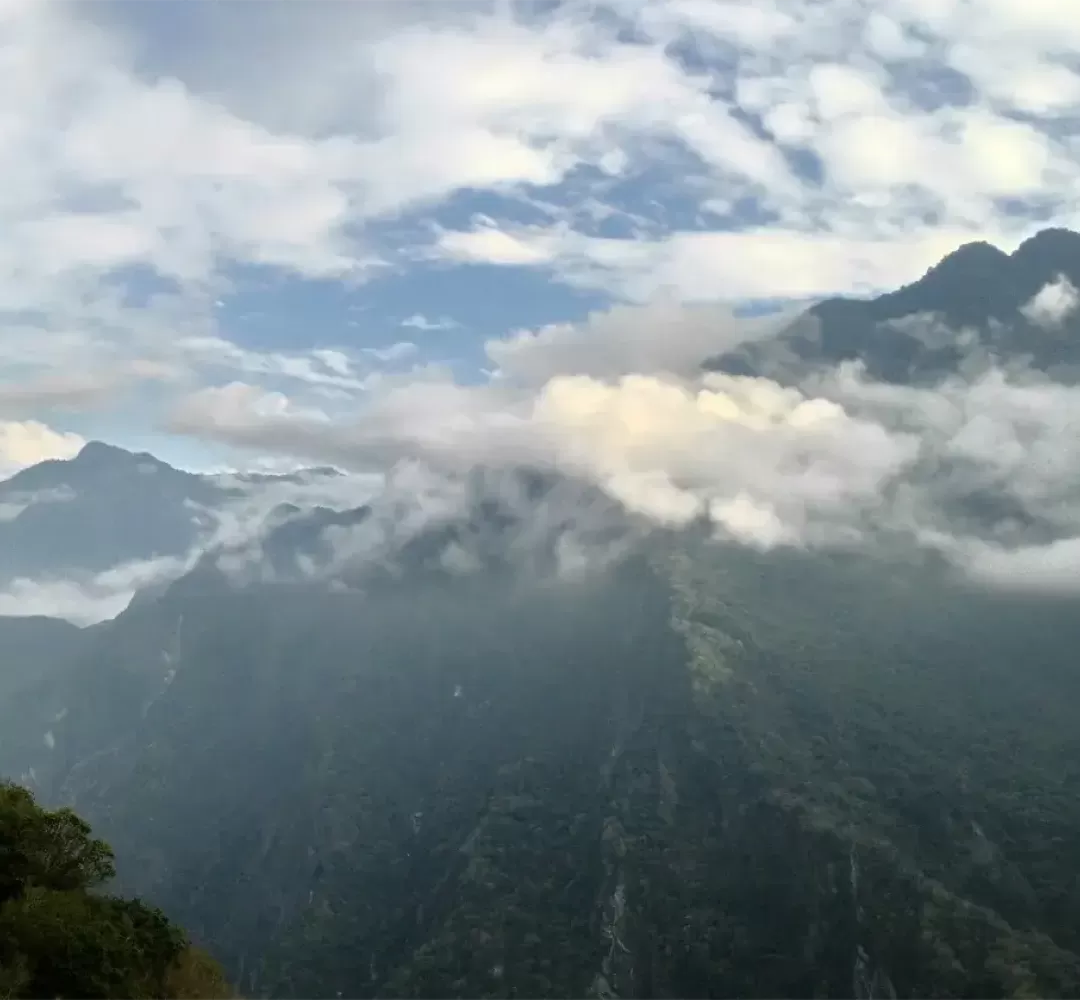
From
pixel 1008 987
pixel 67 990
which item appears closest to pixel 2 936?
pixel 67 990

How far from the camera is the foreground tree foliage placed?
155 ft

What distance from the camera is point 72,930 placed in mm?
49219

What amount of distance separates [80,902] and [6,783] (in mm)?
17634

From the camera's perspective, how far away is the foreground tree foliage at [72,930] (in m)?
47.2

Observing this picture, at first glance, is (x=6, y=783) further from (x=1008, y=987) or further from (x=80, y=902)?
(x=1008, y=987)

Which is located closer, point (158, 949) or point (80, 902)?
point (80, 902)

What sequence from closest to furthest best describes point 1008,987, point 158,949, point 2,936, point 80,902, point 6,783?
1. point 2,936
2. point 80,902
3. point 158,949
4. point 6,783
5. point 1008,987

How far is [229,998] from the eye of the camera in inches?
2312

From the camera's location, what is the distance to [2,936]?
46.9 meters

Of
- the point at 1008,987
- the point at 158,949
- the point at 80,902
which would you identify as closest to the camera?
the point at 80,902

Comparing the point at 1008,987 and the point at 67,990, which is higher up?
the point at 67,990

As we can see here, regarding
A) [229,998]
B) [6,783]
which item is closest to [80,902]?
[229,998]

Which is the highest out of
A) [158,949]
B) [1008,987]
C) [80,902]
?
[80,902]

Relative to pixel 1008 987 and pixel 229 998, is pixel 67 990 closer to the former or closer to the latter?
pixel 229 998
